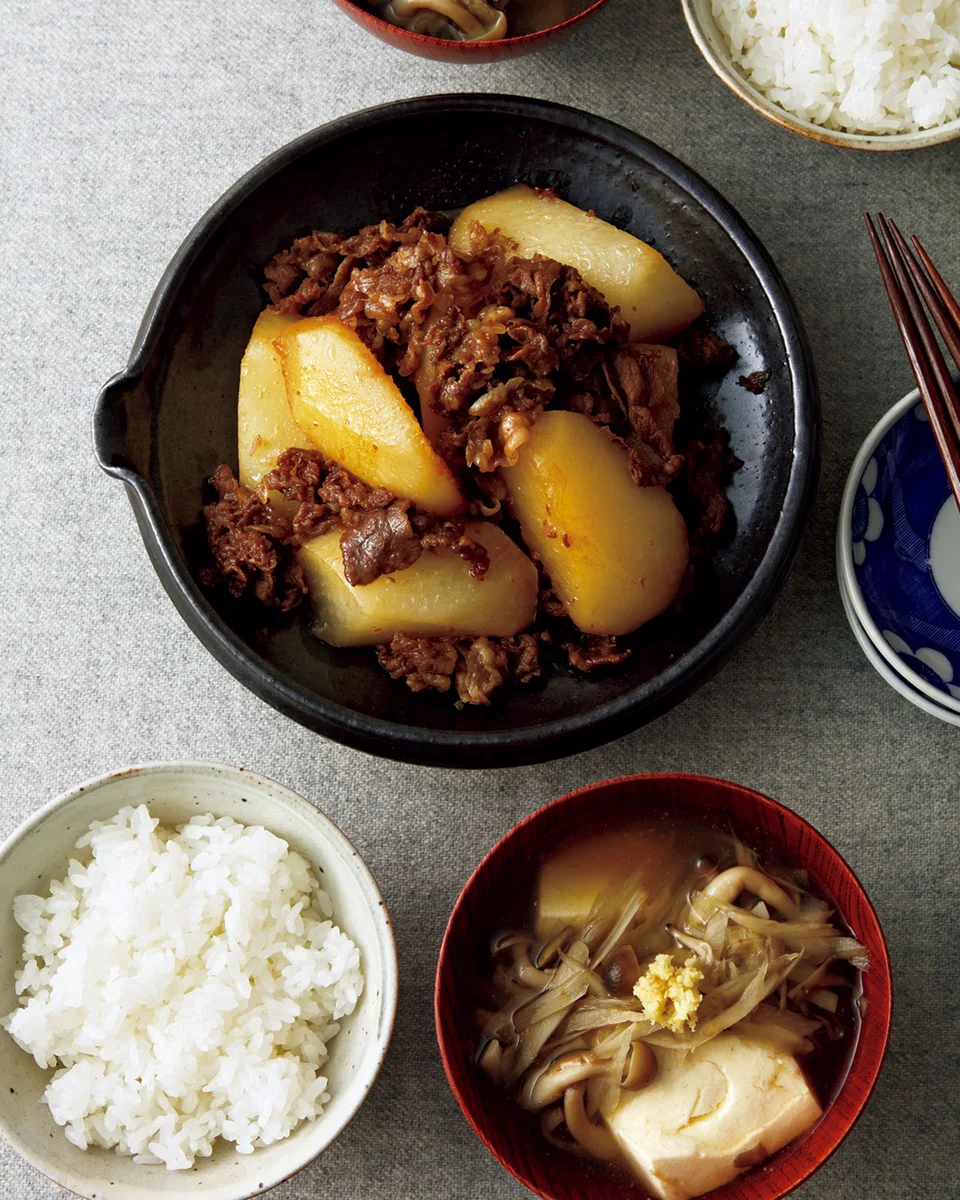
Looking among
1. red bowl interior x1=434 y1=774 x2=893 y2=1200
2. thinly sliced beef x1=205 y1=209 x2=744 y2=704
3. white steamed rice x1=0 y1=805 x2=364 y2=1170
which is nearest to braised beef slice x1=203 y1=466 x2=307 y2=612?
thinly sliced beef x1=205 y1=209 x2=744 y2=704

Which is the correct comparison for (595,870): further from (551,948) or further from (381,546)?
(381,546)

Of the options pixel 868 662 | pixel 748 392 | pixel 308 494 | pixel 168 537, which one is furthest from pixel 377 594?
pixel 868 662

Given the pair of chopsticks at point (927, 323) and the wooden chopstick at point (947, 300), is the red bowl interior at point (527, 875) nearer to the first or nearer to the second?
the pair of chopsticks at point (927, 323)

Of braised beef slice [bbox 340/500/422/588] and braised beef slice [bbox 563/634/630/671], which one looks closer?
braised beef slice [bbox 340/500/422/588]

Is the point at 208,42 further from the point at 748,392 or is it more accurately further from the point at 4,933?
the point at 4,933

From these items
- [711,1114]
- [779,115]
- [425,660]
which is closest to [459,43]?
[779,115]

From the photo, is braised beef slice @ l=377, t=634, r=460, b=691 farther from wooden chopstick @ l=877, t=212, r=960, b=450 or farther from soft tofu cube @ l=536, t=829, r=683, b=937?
wooden chopstick @ l=877, t=212, r=960, b=450

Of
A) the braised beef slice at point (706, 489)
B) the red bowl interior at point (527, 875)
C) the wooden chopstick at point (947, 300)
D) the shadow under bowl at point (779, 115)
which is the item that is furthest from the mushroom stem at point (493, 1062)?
the shadow under bowl at point (779, 115)
